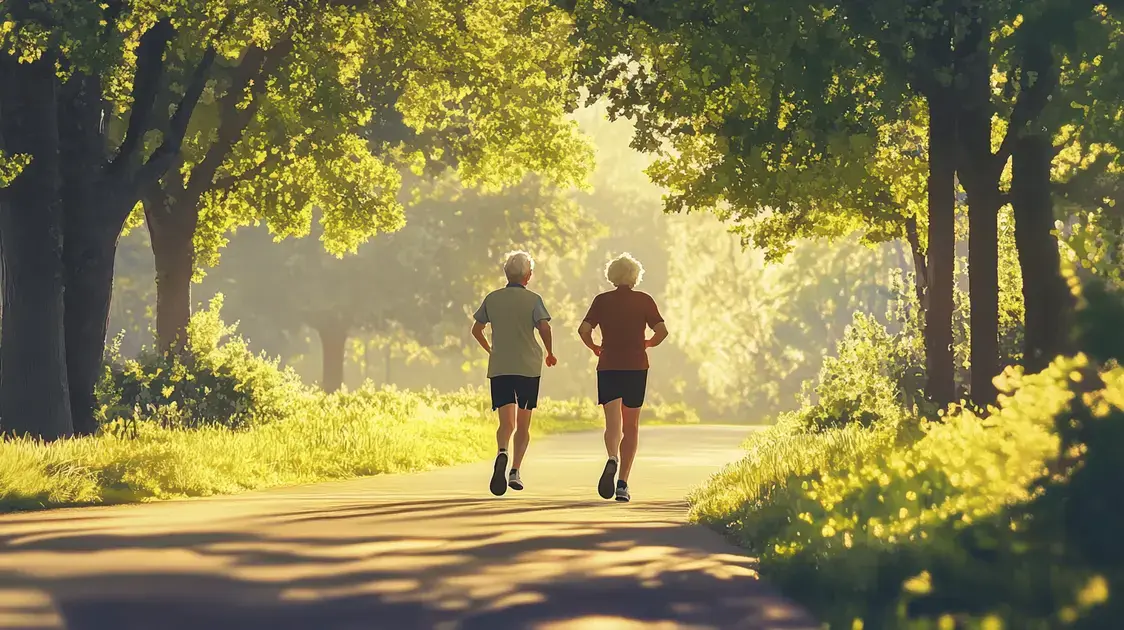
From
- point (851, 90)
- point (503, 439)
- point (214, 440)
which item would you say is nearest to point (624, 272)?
point (503, 439)

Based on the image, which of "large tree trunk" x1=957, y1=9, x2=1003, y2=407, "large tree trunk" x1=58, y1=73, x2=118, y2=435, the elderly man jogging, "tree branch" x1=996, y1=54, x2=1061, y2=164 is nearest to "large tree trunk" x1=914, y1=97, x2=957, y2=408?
"large tree trunk" x1=957, y1=9, x2=1003, y2=407

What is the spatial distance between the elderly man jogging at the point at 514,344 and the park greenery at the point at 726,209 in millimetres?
2005

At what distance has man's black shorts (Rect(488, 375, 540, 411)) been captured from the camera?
15172 mm

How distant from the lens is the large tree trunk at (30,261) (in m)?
19.8

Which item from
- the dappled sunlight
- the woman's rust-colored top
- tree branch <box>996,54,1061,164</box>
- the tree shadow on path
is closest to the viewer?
the dappled sunlight

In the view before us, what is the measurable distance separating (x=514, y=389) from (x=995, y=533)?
23.8 ft

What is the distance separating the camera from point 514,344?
49.4 feet

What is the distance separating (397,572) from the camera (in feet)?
31.6

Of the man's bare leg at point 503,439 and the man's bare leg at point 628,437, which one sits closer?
the man's bare leg at point 628,437

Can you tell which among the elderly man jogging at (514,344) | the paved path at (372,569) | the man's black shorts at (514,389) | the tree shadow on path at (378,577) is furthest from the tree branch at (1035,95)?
the tree shadow on path at (378,577)

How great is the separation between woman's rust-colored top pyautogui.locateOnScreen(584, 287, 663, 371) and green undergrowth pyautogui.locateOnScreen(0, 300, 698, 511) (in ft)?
17.9

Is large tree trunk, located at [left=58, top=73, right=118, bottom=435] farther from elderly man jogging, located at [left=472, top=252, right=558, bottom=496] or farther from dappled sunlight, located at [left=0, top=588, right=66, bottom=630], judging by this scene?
dappled sunlight, located at [left=0, top=588, right=66, bottom=630]

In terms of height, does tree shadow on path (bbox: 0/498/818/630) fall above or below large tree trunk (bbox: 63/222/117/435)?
below

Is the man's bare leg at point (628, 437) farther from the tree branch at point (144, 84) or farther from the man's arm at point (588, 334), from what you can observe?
the tree branch at point (144, 84)
